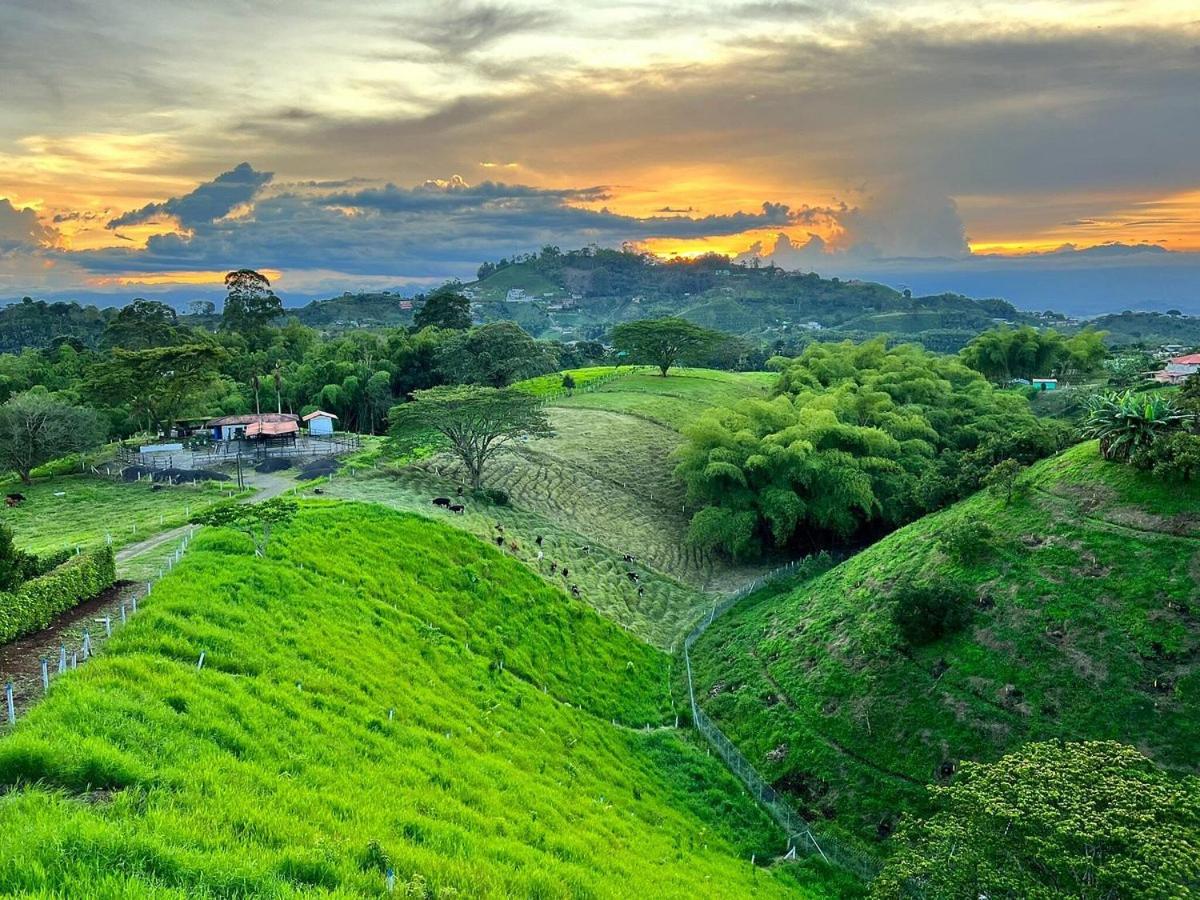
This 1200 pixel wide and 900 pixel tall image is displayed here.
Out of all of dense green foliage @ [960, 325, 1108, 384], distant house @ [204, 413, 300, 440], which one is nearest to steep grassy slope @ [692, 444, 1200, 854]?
distant house @ [204, 413, 300, 440]

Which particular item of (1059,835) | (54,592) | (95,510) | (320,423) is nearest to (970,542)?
(1059,835)

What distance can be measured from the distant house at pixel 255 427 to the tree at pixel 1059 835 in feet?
161

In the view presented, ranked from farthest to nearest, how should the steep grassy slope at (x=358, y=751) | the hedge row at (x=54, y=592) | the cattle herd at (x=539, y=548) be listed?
1. the cattle herd at (x=539, y=548)
2. the hedge row at (x=54, y=592)
3. the steep grassy slope at (x=358, y=751)

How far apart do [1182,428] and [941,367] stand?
45.0 meters

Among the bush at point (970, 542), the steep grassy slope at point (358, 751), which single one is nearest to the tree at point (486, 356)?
the steep grassy slope at point (358, 751)

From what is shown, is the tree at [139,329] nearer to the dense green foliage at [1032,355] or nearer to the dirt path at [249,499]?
the dirt path at [249,499]

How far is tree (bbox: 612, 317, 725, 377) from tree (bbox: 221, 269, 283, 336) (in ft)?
173

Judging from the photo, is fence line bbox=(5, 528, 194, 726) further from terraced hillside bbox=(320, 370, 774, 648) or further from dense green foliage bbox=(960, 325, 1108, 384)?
dense green foliage bbox=(960, 325, 1108, 384)

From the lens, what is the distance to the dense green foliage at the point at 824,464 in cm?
4031

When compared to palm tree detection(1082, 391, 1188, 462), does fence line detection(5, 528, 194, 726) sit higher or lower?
lower

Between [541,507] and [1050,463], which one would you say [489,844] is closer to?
[1050,463]

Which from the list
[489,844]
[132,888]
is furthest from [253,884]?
[489,844]

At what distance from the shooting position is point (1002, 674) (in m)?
21.1

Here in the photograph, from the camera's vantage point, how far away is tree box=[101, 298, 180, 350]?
275 feet
